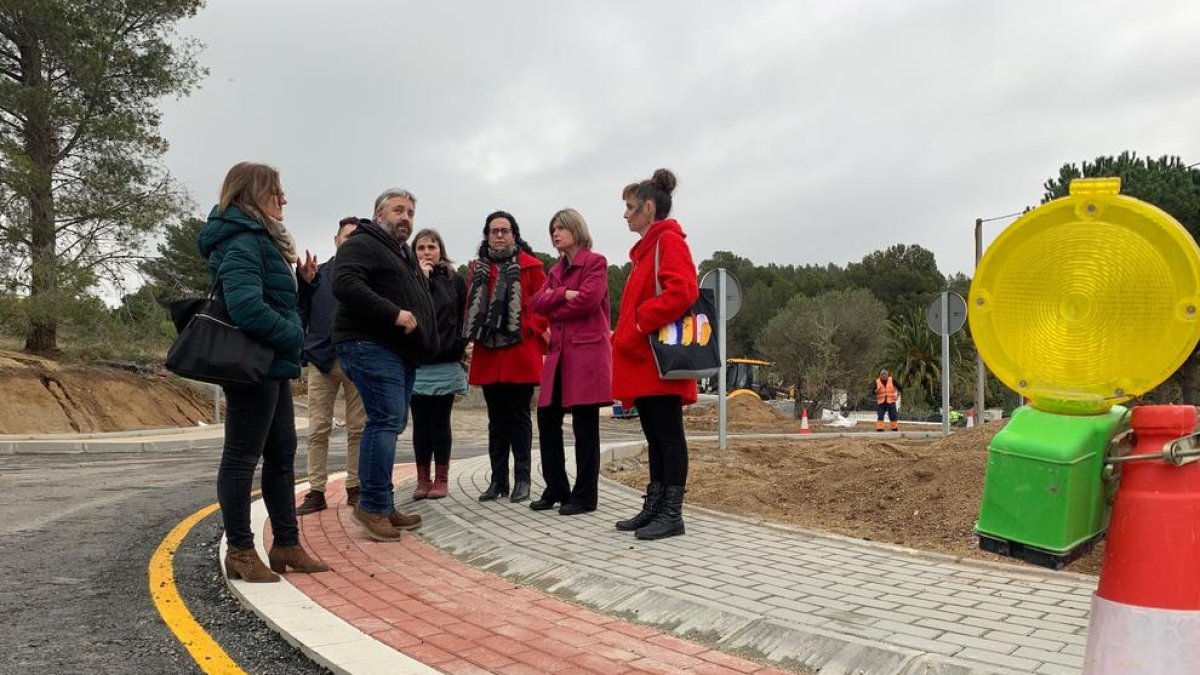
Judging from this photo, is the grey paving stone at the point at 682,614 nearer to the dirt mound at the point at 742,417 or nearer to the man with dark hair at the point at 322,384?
the man with dark hair at the point at 322,384

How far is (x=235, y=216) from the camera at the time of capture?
13.0 feet

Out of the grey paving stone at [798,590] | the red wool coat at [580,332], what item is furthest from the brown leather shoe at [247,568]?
the red wool coat at [580,332]

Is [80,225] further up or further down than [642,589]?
further up

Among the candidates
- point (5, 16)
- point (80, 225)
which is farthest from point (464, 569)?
point (5, 16)

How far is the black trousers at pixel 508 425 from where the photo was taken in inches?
233

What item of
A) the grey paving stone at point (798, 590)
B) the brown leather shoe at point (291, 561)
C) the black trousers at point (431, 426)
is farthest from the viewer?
the black trousers at point (431, 426)

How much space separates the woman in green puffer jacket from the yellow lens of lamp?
10.4 feet

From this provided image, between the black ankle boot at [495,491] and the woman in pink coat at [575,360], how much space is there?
41 centimetres

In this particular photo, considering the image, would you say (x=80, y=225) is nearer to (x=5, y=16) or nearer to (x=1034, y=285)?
(x=5, y=16)

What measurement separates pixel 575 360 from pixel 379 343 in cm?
123

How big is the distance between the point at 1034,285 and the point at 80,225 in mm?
19678

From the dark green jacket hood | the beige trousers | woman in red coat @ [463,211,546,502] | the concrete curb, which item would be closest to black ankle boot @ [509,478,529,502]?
woman in red coat @ [463,211,546,502]

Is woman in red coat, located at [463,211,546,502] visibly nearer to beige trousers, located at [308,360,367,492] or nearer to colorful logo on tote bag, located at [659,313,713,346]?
beige trousers, located at [308,360,367,492]

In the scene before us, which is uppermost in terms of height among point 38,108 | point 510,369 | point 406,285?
point 38,108
